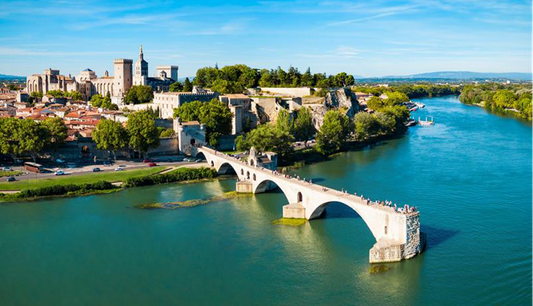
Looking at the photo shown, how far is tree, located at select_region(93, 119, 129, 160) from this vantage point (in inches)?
1249

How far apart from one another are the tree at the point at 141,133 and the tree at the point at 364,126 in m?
18.0

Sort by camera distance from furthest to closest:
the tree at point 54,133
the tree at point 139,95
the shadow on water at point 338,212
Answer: the tree at point 139,95
the tree at point 54,133
the shadow on water at point 338,212

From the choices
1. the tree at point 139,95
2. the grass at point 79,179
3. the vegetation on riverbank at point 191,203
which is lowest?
the vegetation on riverbank at point 191,203

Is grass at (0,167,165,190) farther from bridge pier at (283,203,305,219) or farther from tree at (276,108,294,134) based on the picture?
bridge pier at (283,203,305,219)

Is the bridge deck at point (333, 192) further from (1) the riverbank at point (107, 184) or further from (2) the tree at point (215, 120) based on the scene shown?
(2) the tree at point (215, 120)

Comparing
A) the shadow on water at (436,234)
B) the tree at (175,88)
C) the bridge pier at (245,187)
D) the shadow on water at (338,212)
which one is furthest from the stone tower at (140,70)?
the shadow on water at (436,234)

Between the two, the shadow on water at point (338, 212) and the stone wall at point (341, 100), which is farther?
the stone wall at point (341, 100)

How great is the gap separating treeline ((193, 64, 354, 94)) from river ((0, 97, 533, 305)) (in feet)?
88.5

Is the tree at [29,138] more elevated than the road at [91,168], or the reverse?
the tree at [29,138]

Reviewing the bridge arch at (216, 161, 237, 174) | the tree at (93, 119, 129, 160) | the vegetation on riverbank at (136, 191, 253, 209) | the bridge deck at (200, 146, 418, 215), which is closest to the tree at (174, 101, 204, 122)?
the tree at (93, 119, 129, 160)

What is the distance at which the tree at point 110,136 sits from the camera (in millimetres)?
31734

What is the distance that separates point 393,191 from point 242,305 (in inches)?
525

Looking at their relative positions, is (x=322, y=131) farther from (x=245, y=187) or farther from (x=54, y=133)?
(x=54, y=133)

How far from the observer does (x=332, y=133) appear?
38.2 meters
